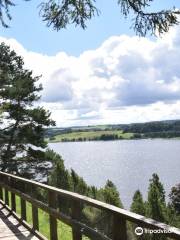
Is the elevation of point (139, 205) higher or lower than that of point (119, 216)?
lower

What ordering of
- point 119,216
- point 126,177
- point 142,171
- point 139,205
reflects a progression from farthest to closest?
point 142,171 < point 126,177 < point 139,205 < point 119,216

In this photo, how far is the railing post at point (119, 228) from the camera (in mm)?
5375

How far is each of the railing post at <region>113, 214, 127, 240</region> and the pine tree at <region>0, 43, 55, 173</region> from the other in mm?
32221

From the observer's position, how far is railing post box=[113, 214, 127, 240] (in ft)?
17.6

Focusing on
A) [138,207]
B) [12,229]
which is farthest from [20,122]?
[12,229]

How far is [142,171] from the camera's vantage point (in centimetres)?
11906

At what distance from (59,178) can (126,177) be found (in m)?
52.9

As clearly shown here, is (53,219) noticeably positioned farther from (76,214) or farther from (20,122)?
(20,122)

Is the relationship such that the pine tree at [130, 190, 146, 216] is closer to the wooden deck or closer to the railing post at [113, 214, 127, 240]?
the wooden deck

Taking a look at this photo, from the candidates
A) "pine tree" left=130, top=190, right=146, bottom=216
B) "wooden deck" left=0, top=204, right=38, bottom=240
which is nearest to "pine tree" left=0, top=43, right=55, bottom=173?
"pine tree" left=130, top=190, right=146, bottom=216

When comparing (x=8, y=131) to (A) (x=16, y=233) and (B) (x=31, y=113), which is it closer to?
(B) (x=31, y=113)

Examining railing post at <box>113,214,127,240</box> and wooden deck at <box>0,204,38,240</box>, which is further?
wooden deck at <box>0,204,38,240</box>

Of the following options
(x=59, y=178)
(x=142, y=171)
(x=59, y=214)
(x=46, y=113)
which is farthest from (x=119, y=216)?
(x=142, y=171)

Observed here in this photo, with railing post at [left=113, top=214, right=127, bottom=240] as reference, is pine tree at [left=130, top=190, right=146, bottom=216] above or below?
below
